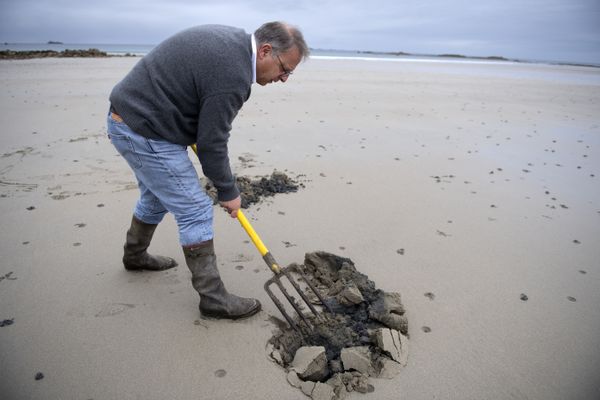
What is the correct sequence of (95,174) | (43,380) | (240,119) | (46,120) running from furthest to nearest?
(240,119) → (46,120) → (95,174) → (43,380)

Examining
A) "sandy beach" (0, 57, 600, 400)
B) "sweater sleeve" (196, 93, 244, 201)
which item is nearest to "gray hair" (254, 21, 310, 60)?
"sweater sleeve" (196, 93, 244, 201)

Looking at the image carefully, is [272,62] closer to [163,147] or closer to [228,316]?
[163,147]

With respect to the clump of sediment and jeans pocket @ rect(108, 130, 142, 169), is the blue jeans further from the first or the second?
the clump of sediment

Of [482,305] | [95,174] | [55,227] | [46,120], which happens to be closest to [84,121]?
[46,120]

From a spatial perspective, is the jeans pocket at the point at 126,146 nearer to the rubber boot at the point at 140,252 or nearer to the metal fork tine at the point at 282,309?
the rubber boot at the point at 140,252

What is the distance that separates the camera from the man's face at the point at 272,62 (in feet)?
6.17

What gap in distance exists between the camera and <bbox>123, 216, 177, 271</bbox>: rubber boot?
2.58 meters

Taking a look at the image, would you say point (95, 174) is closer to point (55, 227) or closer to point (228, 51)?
point (55, 227)

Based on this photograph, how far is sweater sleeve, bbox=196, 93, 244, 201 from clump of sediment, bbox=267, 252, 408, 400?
112 centimetres

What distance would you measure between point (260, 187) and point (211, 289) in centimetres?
203

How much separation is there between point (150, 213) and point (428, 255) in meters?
2.34

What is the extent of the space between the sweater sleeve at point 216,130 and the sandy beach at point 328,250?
107 cm

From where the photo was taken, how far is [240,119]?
7.34 metres

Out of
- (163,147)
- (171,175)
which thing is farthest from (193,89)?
(171,175)
